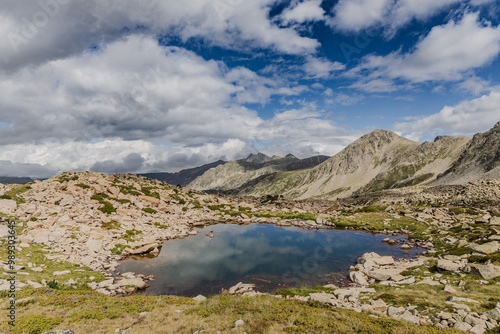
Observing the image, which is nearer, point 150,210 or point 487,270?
point 487,270


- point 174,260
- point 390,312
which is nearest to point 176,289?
point 174,260

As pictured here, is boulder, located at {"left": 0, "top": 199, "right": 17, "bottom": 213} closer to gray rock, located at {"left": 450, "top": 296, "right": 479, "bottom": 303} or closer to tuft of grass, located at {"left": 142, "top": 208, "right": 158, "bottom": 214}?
tuft of grass, located at {"left": 142, "top": 208, "right": 158, "bottom": 214}

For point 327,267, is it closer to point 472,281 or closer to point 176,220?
point 472,281

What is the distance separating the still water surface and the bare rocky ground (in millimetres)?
→ 2603

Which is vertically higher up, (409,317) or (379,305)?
(409,317)

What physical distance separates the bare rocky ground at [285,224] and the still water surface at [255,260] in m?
2.60

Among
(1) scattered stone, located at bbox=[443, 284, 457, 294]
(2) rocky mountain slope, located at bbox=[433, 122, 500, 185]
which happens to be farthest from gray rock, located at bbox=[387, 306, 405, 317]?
(2) rocky mountain slope, located at bbox=[433, 122, 500, 185]

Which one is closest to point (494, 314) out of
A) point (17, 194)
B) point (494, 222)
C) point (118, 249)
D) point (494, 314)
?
point (494, 314)

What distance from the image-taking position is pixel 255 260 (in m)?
37.5

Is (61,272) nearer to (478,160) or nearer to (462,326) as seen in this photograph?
(462,326)

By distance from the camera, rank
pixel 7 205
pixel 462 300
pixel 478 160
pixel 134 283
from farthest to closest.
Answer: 1. pixel 478 160
2. pixel 7 205
3. pixel 134 283
4. pixel 462 300

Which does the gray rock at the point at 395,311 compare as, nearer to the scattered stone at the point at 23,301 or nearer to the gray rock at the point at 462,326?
the gray rock at the point at 462,326

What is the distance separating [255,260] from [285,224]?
103ft

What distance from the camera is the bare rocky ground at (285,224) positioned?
1850 cm
